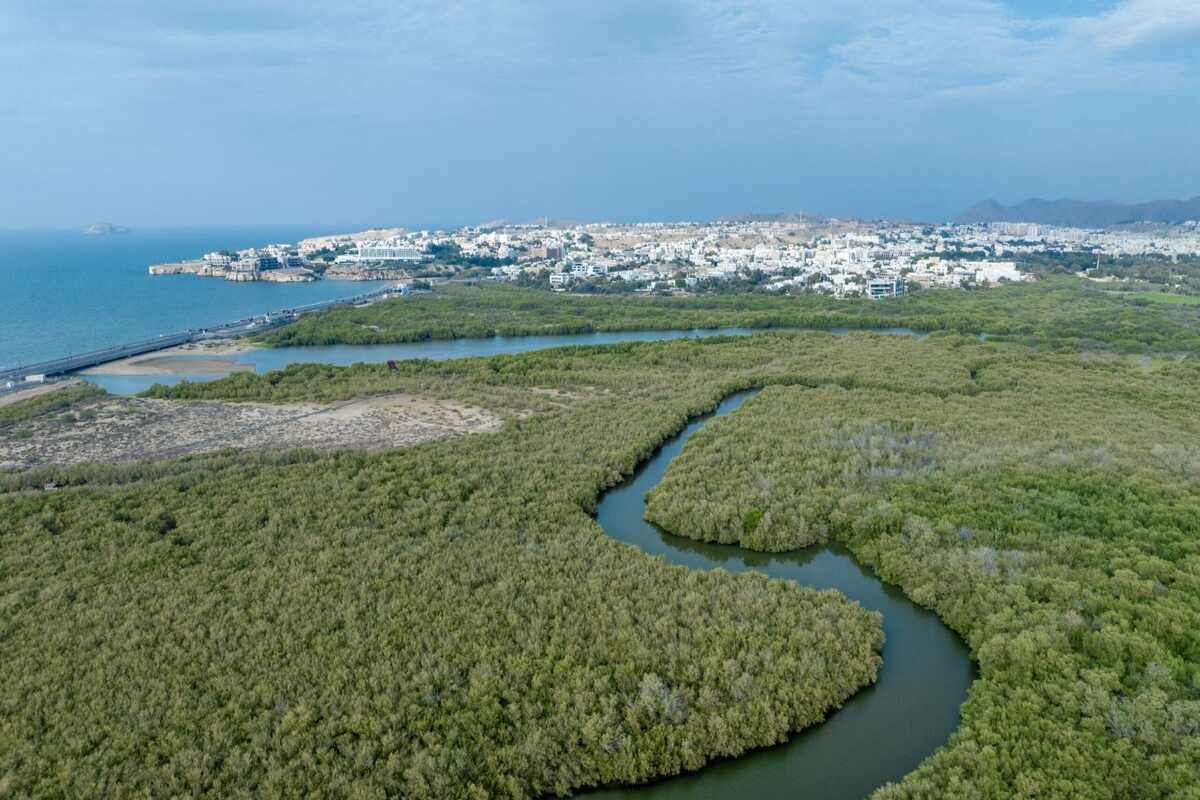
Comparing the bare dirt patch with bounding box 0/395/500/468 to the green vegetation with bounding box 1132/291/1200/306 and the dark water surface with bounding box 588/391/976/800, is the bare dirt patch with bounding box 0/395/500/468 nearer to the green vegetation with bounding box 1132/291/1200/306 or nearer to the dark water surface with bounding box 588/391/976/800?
the dark water surface with bounding box 588/391/976/800

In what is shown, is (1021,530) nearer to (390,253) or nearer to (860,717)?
(860,717)

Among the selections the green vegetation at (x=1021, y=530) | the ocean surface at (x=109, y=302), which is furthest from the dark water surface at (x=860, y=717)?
the ocean surface at (x=109, y=302)

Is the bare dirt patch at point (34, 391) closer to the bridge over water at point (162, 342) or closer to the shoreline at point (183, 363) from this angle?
the bridge over water at point (162, 342)

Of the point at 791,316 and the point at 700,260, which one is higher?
the point at 700,260

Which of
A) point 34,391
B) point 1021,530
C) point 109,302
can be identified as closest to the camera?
point 1021,530

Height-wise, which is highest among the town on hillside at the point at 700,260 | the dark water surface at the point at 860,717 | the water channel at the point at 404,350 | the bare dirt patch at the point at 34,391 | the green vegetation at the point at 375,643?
the town on hillside at the point at 700,260

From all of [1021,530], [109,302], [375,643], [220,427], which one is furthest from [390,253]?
[1021,530]

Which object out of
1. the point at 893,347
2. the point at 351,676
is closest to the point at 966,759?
the point at 351,676
